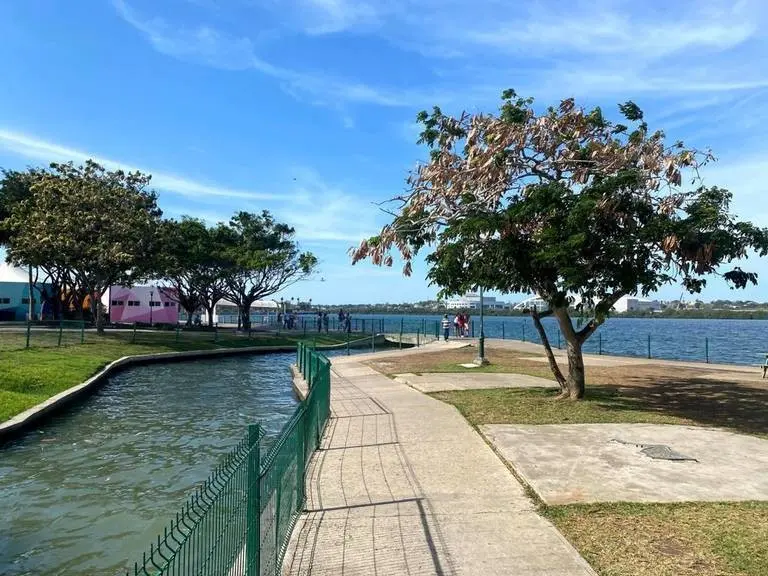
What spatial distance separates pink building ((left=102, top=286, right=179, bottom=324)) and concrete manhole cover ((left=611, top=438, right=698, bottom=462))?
47.9 m

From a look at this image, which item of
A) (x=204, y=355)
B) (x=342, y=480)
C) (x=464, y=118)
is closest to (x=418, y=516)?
(x=342, y=480)

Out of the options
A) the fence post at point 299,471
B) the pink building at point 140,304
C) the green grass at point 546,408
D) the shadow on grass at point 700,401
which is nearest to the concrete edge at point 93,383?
the fence post at point 299,471

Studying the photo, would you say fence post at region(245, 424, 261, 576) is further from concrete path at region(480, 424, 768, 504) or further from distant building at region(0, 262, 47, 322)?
distant building at region(0, 262, 47, 322)

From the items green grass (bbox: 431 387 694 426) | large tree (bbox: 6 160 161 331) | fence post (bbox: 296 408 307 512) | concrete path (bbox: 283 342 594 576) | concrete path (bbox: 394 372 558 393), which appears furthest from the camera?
large tree (bbox: 6 160 161 331)


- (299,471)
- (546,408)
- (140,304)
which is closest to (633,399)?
(546,408)

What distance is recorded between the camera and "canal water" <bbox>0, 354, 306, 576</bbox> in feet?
22.7

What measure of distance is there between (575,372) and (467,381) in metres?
4.75

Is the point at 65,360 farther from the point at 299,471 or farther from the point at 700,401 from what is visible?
the point at 700,401

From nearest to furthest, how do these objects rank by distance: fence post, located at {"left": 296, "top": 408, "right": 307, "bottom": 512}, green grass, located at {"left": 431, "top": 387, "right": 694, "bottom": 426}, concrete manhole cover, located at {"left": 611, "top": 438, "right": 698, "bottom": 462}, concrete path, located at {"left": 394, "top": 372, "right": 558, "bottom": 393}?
1. fence post, located at {"left": 296, "top": 408, "right": 307, "bottom": 512}
2. concrete manhole cover, located at {"left": 611, "top": 438, "right": 698, "bottom": 462}
3. green grass, located at {"left": 431, "top": 387, "right": 694, "bottom": 426}
4. concrete path, located at {"left": 394, "top": 372, "right": 558, "bottom": 393}

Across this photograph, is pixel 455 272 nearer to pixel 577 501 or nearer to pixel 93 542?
pixel 577 501

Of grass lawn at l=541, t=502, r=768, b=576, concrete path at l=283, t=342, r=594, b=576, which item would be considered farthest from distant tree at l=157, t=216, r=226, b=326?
grass lawn at l=541, t=502, r=768, b=576

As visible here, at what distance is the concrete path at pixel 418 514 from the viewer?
16.7 ft

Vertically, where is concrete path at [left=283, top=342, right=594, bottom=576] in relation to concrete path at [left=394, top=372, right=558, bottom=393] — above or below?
below

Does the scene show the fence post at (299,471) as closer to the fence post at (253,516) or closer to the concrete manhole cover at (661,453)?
the fence post at (253,516)
